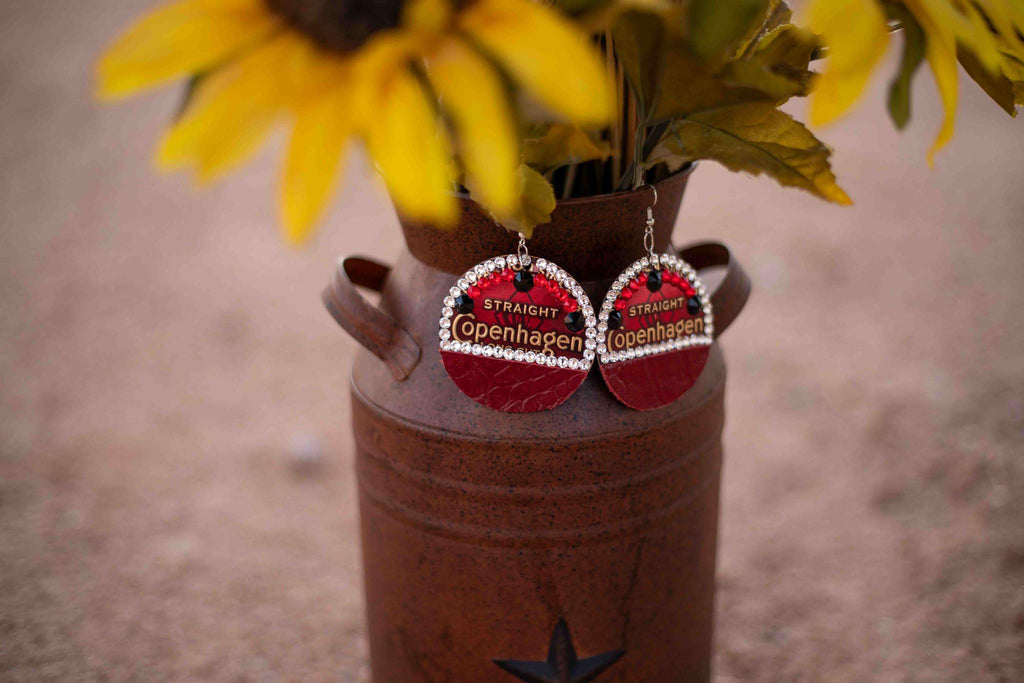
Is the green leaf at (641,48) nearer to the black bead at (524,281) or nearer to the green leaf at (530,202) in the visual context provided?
the green leaf at (530,202)

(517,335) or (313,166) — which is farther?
Result: (517,335)

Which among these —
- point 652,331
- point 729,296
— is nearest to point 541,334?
point 652,331

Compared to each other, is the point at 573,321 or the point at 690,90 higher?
the point at 690,90

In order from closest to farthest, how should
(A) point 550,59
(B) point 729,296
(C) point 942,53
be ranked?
1. (A) point 550,59
2. (C) point 942,53
3. (B) point 729,296

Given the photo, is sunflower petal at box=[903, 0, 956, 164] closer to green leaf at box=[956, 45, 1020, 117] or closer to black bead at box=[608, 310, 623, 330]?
green leaf at box=[956, 45, 1020, 117]

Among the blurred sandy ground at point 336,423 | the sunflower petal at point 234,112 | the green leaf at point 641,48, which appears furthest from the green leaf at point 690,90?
the blurred sandy ground at point 336,423

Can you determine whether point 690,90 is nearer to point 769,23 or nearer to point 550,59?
point 769,23

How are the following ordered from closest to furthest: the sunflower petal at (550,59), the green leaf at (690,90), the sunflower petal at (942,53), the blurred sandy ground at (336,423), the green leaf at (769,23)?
the sunflower petal at (550,59), the sunflower petal at (942,53), the green leaf at (690,90), the green leaf at (769,23), the blurred sandy ground at (336,423)
